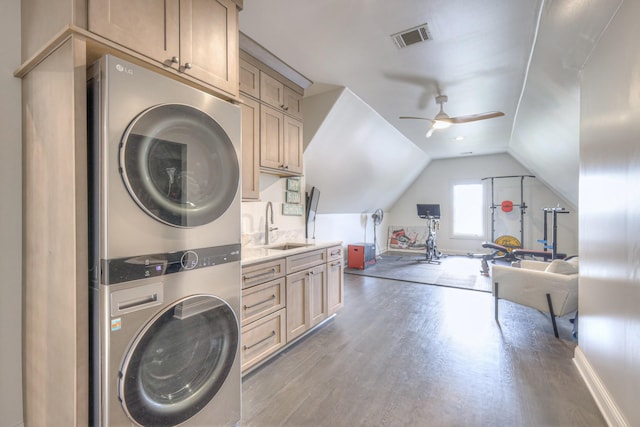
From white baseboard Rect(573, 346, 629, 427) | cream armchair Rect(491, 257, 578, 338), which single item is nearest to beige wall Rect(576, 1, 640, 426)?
white baseboard Rect(573, 346, 629, 427)

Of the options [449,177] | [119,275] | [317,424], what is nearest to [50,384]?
[119,275]

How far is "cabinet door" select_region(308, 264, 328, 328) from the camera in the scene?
273 centimetres

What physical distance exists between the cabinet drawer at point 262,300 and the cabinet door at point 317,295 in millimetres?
431

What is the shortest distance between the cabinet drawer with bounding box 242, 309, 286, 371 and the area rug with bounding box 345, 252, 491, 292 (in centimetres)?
319

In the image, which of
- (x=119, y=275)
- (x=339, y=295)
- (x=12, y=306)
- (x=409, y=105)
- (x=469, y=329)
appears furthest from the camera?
(x=409, y=105)

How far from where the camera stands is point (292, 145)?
305 cm

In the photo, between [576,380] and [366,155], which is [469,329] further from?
[366,155]

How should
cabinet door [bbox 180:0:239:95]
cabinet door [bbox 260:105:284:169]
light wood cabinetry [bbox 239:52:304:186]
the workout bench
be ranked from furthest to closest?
the workout bench < cabinet door [bbox 260:105:284:169] < light wood cabinetry [bbox 239:52:304:186] < cabinet door [bbox 180:0:239:95]

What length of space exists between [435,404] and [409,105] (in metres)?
3.49

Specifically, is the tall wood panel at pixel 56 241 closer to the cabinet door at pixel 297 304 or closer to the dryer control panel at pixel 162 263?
the dryer control panel at pixel 162 263

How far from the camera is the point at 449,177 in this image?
7.90 metres

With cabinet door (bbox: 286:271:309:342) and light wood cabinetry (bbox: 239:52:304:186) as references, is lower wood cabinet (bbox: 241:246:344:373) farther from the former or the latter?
light wood cabinetry (bbox: 239:52:304:186)

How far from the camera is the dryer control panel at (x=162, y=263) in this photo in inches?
41.9

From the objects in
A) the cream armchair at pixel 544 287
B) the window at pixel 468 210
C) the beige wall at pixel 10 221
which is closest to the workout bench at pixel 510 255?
the window at pixel 468 210
